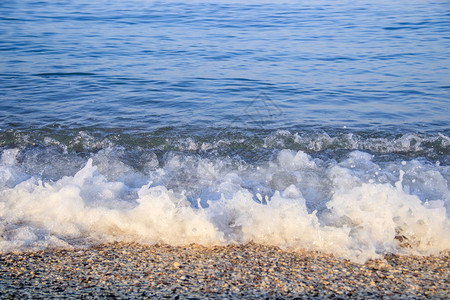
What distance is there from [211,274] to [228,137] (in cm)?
310

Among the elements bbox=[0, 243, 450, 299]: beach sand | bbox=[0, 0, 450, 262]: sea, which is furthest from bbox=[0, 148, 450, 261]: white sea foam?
bbox=[0, 243, 450, 299]: beach sand

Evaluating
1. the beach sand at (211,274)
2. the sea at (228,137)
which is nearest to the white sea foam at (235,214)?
the sea at (228,137)

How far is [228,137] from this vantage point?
606 centimetres

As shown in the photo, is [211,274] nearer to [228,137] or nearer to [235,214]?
[235,214]

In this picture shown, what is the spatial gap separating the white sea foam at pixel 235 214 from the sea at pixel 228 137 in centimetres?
1

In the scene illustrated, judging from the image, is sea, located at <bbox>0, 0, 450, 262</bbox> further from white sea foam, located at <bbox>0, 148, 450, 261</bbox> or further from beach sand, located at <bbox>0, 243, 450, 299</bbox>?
beach sand, located at <bbox>0, 243, 450, 299</bbox>

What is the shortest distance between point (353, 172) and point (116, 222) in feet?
7.76

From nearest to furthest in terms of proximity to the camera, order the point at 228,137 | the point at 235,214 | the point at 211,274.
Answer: the point at 211,274 → the point at 235,214 → the point at 228,137

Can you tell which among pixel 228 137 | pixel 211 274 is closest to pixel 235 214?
pixel 211 274

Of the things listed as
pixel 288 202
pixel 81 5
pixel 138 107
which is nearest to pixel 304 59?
pixel 138 107

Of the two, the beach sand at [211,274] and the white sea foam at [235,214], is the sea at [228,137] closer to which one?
the white sea foam at [235,214]

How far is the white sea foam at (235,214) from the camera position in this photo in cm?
356

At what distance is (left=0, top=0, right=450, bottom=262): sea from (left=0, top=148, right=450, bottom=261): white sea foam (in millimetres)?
13

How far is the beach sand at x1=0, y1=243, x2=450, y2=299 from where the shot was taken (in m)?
2.89
